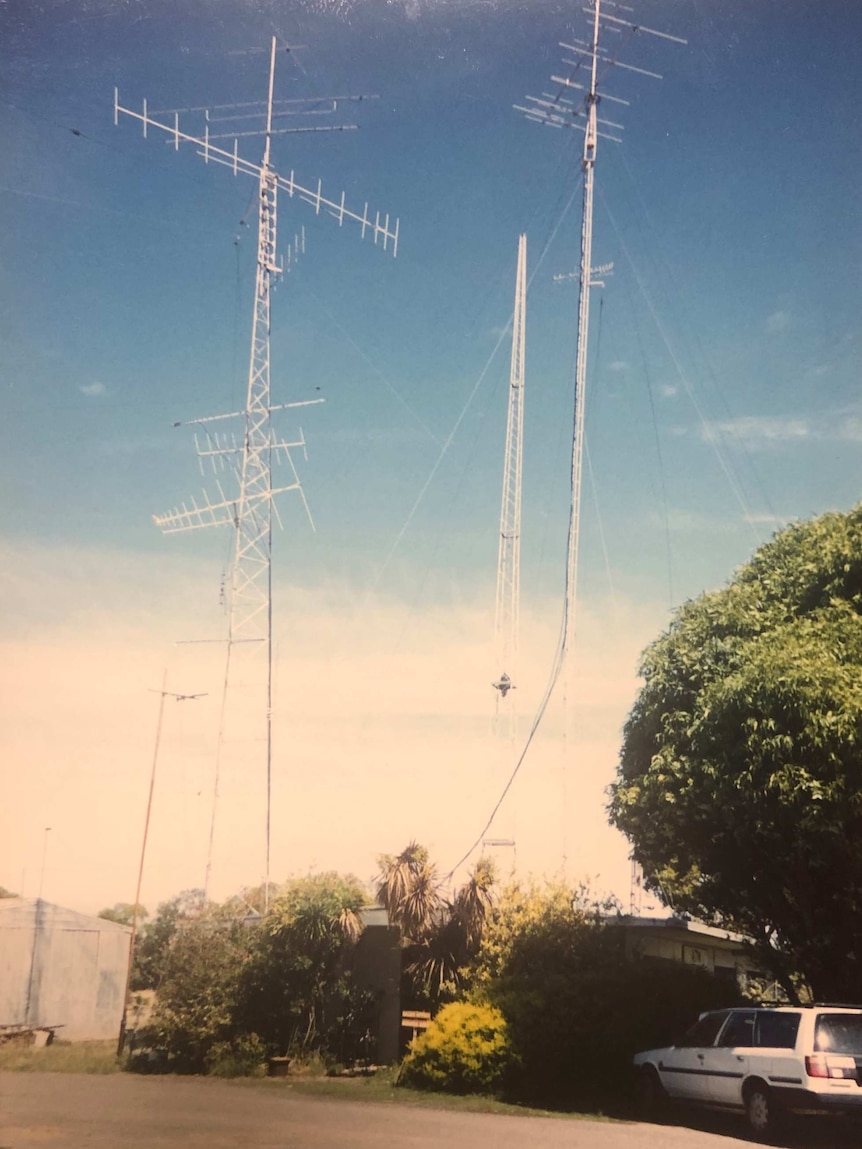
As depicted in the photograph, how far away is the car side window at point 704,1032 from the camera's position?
1326cm

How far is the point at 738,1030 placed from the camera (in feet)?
41.8

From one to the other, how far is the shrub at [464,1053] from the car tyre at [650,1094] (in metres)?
2.35

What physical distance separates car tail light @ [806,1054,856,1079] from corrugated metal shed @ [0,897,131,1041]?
1896 cm

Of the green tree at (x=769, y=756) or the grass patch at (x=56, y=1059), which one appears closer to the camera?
the green tree at (x=769, y=756)

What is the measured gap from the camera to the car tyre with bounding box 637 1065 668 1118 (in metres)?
14.1

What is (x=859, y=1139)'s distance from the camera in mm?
11469

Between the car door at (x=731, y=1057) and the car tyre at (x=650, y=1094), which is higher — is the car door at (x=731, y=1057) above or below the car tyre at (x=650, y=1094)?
above

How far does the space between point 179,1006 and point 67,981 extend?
624 centimetres

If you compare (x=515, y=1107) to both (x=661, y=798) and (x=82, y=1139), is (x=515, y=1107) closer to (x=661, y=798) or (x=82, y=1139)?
(x=661, y=798)

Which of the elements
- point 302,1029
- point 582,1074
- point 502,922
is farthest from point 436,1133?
point 302,1029

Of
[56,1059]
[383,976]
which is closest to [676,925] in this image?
[383,976]

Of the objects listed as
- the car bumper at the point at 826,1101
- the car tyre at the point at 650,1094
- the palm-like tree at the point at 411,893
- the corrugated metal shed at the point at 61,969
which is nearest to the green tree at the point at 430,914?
the palm-like tree at the point at 411,893

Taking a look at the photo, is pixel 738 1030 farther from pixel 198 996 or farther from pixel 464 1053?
pixel 198 996

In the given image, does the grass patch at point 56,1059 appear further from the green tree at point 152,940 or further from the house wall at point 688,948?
the house wall at point 688,948
